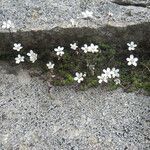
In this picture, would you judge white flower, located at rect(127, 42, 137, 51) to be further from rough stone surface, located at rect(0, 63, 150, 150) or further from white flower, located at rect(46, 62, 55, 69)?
white flower, located at rect(46, 62, 55, 69)

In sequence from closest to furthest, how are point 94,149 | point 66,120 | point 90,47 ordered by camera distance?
point 94,149
point 66,120
point 90,47

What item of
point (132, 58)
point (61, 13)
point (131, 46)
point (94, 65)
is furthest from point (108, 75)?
point (61, 13)

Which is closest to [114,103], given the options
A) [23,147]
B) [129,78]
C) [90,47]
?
Result: [129,78]

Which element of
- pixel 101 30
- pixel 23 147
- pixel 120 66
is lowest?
pixel 23 147

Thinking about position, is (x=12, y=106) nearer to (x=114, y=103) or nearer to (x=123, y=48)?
(x=114, y=103)

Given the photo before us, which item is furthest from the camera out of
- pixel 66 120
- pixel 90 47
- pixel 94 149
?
pixel 90 47

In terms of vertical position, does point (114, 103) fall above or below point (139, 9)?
below

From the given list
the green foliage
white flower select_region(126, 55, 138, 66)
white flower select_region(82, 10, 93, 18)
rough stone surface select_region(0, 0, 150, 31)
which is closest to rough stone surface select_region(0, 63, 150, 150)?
the green foliage
